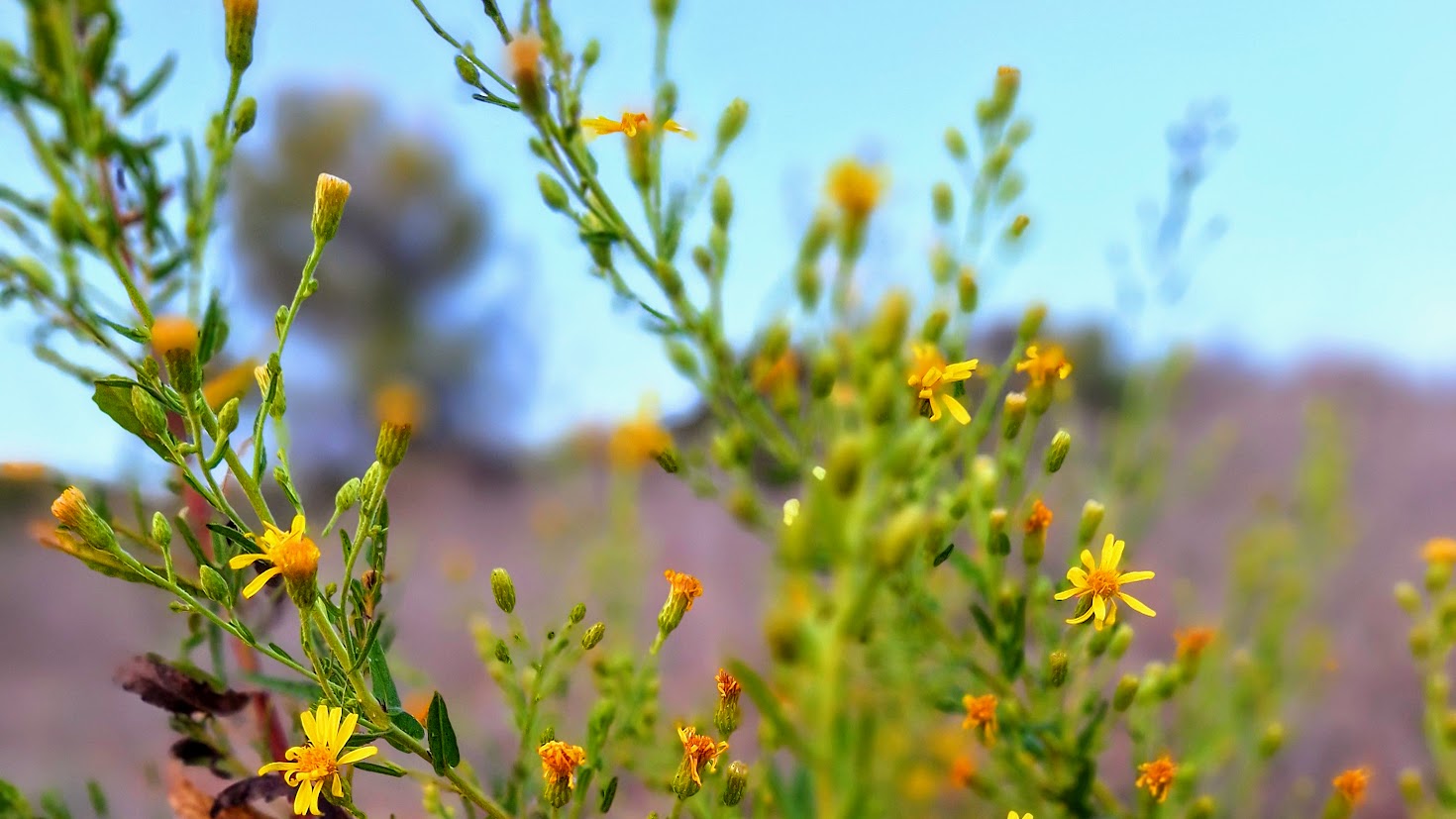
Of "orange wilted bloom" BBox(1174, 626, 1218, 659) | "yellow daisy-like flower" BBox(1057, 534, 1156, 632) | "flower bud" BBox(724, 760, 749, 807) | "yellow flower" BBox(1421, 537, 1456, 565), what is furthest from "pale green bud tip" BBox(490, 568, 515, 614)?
"yellow flower" BBox(1421, 537, 1456, 565)

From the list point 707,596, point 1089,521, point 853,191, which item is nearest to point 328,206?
point 853,191

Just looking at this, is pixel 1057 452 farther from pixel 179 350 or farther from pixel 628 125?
pixel 179 350

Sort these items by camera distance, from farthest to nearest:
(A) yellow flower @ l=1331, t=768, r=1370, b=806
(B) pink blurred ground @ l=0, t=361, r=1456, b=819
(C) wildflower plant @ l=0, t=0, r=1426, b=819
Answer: (B) pink blurred ground @ l=0, t=361, r=1456, b=819 → (A) yellow flower @ l=1331, t=768, r=1370, b=806 → (C) wildflower plant @ l=0, t=0, r=1426, b=819

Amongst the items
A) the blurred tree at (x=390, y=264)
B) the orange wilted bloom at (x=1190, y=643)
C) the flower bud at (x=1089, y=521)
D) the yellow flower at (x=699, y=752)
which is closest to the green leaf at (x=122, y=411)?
the yellow flower at (x=699, y=752)

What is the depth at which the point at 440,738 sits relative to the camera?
639 mm

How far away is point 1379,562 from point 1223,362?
8545 millimetres

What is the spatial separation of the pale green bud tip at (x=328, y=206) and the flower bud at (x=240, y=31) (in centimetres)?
14

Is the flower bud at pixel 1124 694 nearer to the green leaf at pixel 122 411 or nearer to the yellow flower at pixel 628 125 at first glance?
Result: the yellow flower at pixel 628 125

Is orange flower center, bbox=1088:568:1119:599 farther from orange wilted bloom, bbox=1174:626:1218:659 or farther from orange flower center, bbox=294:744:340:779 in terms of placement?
orange flower center, bbox=294:744:340:779

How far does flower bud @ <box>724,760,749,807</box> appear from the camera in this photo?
792 mm

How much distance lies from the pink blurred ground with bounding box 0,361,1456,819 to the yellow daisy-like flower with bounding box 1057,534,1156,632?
2.17ft

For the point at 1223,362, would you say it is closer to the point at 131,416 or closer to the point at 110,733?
the point at 110,733

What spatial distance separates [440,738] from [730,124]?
610 millimetres

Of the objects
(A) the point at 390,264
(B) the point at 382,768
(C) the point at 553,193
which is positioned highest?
(A) the point at 390,264
